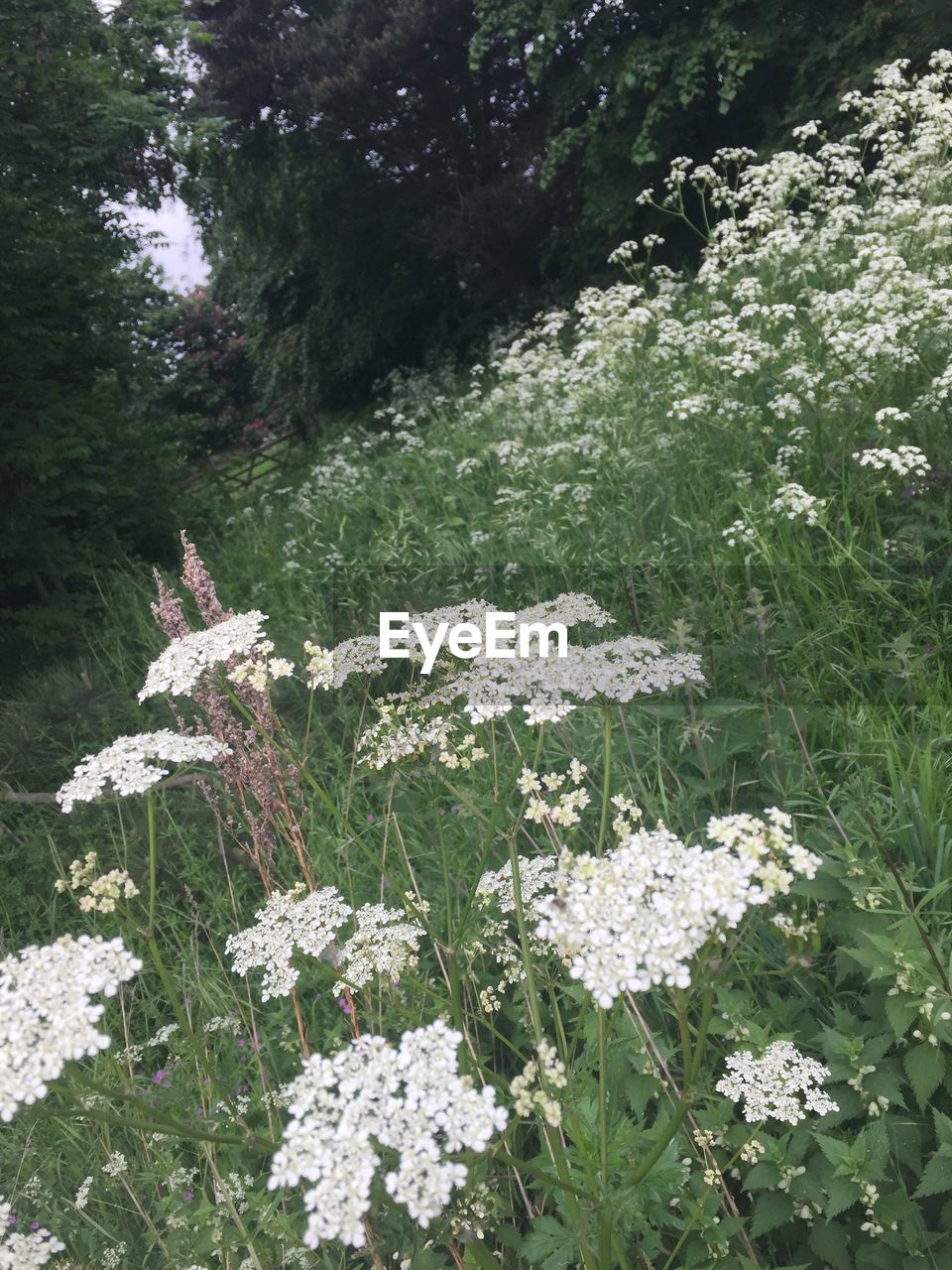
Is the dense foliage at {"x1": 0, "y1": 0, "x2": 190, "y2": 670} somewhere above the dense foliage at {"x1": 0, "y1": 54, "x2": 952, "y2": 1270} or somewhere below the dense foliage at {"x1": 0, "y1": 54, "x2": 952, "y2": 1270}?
above

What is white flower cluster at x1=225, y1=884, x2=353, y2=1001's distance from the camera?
1702 mm

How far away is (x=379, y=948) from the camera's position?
5.68ft

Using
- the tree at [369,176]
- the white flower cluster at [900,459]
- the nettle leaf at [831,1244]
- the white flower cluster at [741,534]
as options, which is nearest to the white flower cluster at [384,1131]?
the nettle leaf at [831,1244]

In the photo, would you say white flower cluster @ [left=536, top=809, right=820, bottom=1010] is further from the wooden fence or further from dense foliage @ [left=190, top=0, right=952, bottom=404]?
the wooden fence

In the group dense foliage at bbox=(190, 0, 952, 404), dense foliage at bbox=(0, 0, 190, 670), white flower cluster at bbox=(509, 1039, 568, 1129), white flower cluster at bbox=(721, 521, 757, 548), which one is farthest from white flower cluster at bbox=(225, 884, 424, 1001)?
dense foliage at bbox=(190, 0, 952, 404)

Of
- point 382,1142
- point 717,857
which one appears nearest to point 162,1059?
point 382,1142

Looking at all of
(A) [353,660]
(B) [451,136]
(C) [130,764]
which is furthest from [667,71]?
(C) [130,764]

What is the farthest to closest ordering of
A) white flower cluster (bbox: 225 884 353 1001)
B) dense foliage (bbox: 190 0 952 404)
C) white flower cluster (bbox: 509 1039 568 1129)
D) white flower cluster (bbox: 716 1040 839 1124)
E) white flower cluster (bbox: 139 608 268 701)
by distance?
dense foliage (bbox: 190 0 952 404) → white flower cluster (bbox: 139 608 268 701) → white flower cluster (bbox: 225 884 353 1001) → white flower cluster (bbox: 716 1040 839 1124) → white flower cluster (bbox: 509 1039 568 1129)

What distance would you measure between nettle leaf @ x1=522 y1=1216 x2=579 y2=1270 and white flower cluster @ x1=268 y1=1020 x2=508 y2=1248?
0.55 meters

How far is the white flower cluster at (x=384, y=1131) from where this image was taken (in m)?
1.00

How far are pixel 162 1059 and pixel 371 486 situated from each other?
522 centimetres

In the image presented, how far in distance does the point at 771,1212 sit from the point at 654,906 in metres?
0.97

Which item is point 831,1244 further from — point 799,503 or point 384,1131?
point 799,503

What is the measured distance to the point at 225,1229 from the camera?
170 cm
